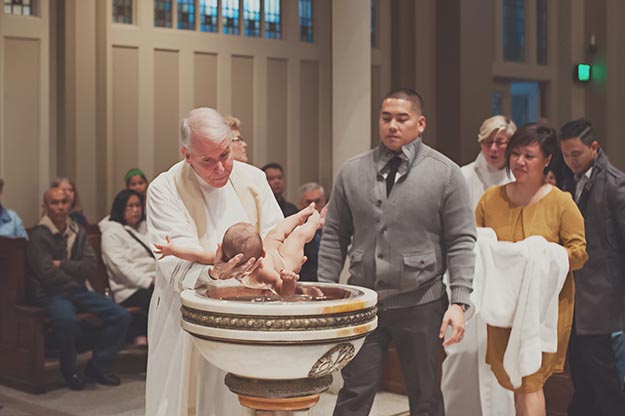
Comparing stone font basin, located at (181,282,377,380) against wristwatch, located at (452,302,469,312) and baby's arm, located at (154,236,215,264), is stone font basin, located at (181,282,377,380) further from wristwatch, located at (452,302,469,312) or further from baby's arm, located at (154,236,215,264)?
wristwatch, located at (452,302,469,312)

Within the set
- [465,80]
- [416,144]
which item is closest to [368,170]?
[416,144]

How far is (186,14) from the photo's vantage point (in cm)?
994

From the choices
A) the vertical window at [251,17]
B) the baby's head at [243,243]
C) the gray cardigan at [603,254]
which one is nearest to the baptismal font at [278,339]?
the baby's head at [243,243]

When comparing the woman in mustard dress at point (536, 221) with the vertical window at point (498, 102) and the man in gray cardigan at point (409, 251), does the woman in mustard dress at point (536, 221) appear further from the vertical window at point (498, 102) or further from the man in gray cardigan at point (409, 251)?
the vertical window at point (498, 102)

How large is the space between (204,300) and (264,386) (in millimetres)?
311

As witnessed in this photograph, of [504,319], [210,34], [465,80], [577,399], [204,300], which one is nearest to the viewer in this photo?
[204,300]

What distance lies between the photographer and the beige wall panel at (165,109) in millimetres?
9727

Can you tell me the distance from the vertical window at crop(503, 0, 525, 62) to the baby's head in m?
10.1

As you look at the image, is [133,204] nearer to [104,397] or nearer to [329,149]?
[104,397]

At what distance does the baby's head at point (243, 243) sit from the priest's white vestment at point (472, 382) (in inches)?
83.1

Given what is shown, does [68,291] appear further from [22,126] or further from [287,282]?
[287,282]

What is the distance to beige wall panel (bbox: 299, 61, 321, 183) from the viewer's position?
423 inches

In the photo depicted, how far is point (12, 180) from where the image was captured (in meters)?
9.03

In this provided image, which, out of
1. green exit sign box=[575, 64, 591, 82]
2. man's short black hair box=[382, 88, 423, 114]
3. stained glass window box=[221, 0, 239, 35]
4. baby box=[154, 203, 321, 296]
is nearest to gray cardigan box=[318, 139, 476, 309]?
man's short black hair box=[382, 88, 423, 114]
